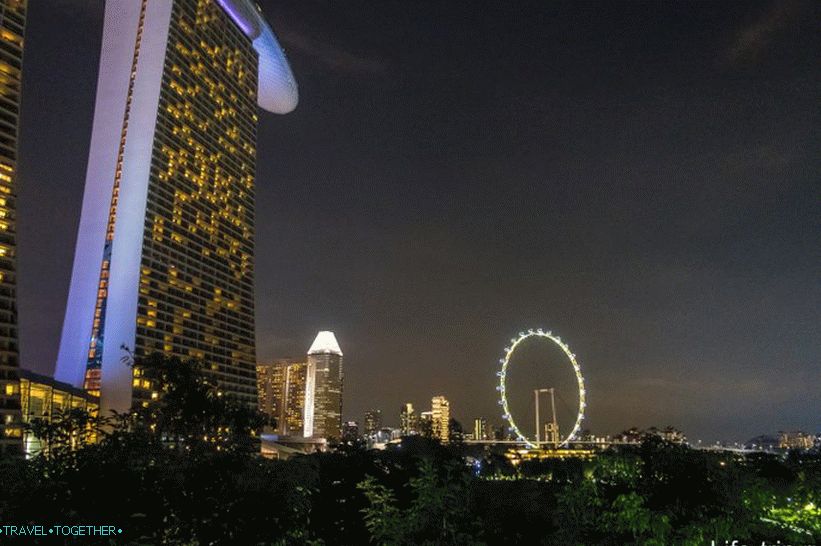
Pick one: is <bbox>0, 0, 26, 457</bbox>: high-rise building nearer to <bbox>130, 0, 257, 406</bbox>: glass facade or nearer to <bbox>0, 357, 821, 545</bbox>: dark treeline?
<bbox>130, 0, 257, 406</bbox>: glass facade

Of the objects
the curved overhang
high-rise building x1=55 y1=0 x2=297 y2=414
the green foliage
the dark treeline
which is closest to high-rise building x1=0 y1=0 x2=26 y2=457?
high-rise building x1=55 y1=0 x2=297 y2=414

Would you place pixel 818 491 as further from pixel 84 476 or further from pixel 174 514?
pixel 84 476

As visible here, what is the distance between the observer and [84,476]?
11453 mm

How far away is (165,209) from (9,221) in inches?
1794

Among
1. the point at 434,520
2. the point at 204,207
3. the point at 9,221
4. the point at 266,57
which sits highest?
the point at 266,57

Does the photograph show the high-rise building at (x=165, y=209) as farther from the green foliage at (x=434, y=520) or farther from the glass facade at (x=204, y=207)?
the green foliage at (x=434, y=520)

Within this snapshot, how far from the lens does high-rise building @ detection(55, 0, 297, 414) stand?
110188mm

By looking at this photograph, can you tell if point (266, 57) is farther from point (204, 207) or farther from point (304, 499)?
point (304, 499)

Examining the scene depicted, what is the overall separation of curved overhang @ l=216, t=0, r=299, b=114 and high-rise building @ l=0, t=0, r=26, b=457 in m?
75.4

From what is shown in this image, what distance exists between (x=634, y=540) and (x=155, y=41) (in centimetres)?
12719

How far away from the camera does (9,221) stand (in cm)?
7712

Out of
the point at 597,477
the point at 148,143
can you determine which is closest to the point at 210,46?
the point at 148,143

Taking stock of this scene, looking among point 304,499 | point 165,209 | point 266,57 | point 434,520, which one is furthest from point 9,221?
point 266,57

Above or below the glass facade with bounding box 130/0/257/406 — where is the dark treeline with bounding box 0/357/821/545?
below
